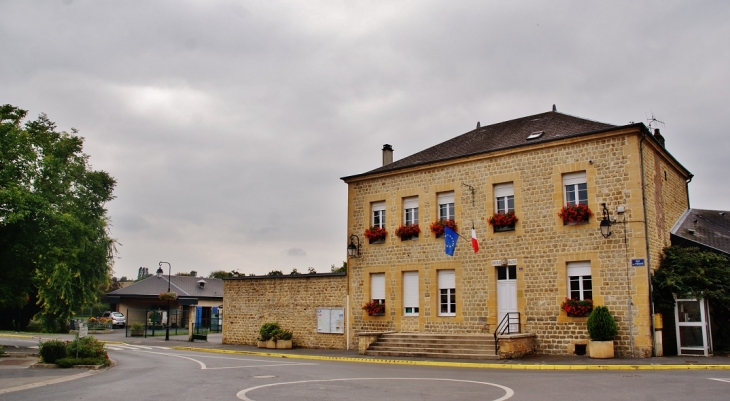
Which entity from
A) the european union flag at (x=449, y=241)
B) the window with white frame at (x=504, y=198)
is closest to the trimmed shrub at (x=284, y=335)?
the european union flag at (x=449, y=241)

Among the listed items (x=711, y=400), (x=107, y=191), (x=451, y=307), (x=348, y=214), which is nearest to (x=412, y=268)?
(x=451, y=307)

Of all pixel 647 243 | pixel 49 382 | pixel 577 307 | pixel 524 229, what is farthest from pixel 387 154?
pixel 49 382

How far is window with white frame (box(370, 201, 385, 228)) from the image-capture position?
24.4 metres

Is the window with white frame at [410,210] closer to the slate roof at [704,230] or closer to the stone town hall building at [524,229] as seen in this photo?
the stone town hall building at [524,229]

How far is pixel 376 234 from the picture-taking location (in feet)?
78.8

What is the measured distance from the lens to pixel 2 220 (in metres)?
23.1

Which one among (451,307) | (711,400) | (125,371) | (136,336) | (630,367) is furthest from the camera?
(136,336)

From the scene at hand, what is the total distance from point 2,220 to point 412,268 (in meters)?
15.6

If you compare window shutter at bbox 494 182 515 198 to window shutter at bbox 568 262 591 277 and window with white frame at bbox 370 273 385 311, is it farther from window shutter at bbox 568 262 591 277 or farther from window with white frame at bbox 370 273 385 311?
window with white frame at bbox 370 273 385 311

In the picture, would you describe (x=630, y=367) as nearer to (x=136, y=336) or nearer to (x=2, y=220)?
(x=2, y=220)

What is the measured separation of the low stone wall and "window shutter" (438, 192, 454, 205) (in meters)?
5.90

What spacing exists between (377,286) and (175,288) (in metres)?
30.5

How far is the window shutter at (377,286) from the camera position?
23.8 meters

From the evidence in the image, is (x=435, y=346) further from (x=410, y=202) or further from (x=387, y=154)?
(x=387, y=154)
